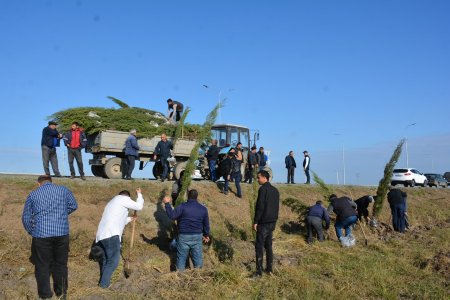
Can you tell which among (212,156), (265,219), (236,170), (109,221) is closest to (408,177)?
(212,156)

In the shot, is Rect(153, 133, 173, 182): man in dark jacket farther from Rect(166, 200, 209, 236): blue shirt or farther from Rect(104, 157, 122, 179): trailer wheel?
Rect(166, 200, 209, 236): blue shirt

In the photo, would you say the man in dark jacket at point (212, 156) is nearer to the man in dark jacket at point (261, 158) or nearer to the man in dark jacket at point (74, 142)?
the man in dark jacket at point (261, 158)

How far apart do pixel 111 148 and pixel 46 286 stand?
29.0 feet

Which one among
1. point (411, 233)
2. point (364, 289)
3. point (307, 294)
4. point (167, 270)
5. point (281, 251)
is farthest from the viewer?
point (411, 233)

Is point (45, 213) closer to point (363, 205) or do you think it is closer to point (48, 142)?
point (48, 142)

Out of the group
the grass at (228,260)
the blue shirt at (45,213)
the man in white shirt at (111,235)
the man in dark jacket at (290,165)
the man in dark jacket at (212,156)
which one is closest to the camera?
the blue shirt at (45,213)

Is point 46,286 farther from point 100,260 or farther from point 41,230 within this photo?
point 100,260

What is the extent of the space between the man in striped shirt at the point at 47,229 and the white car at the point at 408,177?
92.8 ft

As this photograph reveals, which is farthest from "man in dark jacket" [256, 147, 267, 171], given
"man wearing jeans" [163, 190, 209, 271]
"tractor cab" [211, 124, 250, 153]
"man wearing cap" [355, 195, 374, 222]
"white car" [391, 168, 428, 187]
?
"white car" [391, 168, 428, 187]

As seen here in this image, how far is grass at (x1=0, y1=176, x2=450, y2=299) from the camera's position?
25.2ft

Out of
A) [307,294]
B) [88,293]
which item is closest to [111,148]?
[88,293]

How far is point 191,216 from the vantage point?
28.4 feet

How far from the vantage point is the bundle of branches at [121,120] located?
15188 millimetres

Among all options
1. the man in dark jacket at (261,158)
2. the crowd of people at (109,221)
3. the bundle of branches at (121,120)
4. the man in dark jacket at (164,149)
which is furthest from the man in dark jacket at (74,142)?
the man in dark jacket at (261,158)
